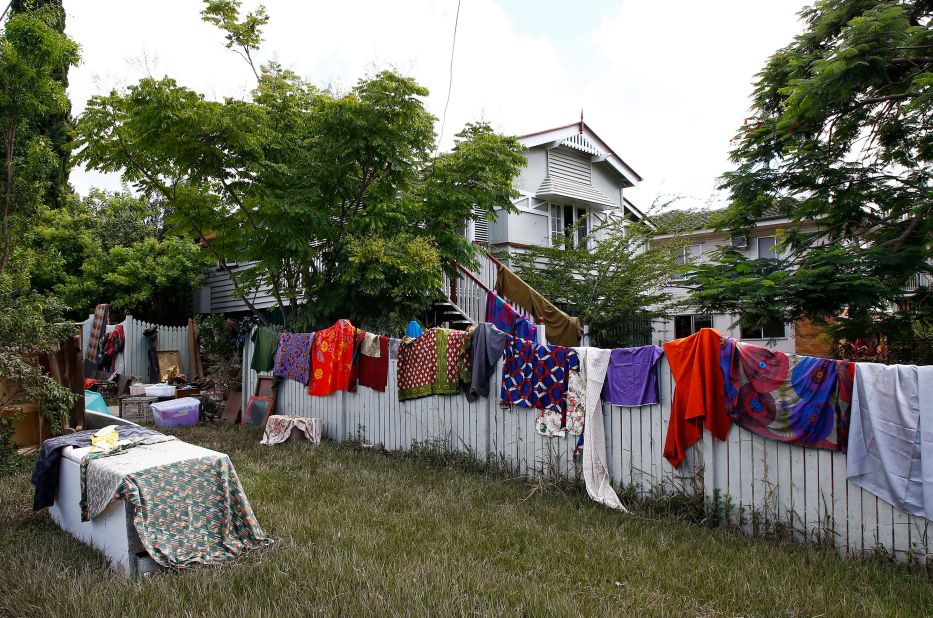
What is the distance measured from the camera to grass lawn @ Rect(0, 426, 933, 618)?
12.1ft

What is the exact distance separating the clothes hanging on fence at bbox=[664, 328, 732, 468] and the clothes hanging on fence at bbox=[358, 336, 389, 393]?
456 centimetres

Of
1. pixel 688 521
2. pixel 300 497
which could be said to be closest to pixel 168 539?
pixel 300 497

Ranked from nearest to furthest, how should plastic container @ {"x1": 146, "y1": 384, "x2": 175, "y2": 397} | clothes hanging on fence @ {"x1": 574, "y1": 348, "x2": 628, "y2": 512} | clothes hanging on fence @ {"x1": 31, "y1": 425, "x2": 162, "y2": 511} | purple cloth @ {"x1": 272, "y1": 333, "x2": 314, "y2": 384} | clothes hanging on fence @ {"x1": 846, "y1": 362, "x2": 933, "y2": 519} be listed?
clothes hanging on fence @ {"x1": 846, "y1": 362, "x2": 933, "y2": 519} → clothes hanging on fence @ {"x1": 31, "y1": 425, "x2": 162, "y2": 511} → clothes hanging on fence @ {"x1": 574, "y1": 348, "x2": 628, "y2": 512} → purple cloth @ {"x1": 272, "y1": 333, "x2": 314, "y2": 384} → plastic container @ {"x1": 146, "y1": 384, "x2": 175, "y2": 397}

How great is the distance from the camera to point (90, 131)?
9.97m

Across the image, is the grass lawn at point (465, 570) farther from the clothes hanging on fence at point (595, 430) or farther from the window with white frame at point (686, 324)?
the window with white frame at point (686, 324)

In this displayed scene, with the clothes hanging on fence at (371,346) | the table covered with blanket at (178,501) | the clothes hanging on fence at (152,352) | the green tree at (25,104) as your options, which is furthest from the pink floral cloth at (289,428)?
the clothes hanging on fence at (152,352)

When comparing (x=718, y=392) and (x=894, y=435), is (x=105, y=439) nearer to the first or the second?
(x=718, y=392)

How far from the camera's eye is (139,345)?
1708 centimetres

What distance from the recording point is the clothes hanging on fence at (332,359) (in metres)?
9.28

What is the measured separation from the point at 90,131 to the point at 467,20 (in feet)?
22.8

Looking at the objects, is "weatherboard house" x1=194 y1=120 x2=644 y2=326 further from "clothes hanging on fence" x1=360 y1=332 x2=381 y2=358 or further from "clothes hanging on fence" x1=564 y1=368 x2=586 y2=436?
"clothes hanging on fence" x1=564 y1=368 x2=586 y2=436

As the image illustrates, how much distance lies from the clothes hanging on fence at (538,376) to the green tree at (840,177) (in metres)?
4.48

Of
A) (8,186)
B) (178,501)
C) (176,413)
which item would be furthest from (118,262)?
(178,501)

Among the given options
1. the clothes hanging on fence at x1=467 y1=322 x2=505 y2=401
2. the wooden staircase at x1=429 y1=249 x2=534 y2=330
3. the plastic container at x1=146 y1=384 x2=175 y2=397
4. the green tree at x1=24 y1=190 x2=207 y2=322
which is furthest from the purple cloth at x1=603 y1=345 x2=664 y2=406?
the green tree at x1=24 y1=190 x2=207 y2=322
